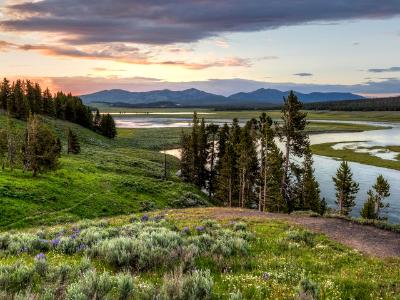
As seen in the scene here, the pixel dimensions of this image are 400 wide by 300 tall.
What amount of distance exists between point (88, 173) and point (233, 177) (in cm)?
2318

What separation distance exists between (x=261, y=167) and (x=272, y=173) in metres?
3.03

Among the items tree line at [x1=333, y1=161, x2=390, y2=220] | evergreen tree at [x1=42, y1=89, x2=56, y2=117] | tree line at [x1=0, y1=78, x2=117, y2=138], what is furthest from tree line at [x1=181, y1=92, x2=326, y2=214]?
evergreen tree at [x1=42, y1=89, x2=56, y2=117]

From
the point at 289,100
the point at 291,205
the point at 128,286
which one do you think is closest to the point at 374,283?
the point at 128,286

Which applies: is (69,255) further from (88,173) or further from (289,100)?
(88,173)

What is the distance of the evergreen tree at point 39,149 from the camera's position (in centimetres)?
4688

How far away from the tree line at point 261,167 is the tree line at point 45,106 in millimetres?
52774

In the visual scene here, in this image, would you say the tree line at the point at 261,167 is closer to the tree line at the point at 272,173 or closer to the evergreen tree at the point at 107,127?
the tree line at the point at 272,173

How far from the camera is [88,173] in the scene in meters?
58.5

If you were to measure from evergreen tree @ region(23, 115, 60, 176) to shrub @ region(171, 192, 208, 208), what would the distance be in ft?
57.3

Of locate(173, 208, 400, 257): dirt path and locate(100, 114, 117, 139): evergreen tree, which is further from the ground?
locate(100, 114, 117, 139): evergreen tree

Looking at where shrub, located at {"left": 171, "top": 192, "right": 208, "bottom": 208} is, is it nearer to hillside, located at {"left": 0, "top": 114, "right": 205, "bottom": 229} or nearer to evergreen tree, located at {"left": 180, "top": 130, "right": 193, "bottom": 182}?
hillside, located at {"left": 0, "top": 114, "right": 205, "bottom": 229}

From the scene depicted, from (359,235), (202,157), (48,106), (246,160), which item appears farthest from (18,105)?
(359,235)

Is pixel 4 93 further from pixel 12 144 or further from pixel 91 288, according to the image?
pixel 91 288

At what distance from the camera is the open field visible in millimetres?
7191
